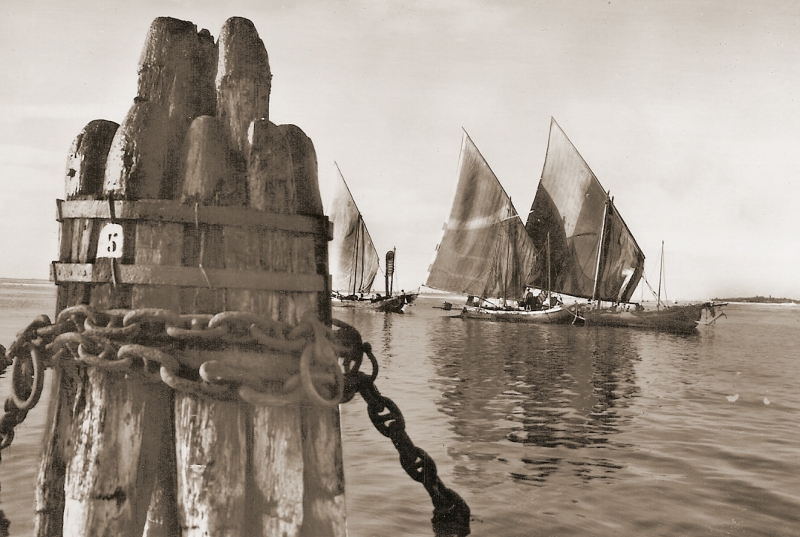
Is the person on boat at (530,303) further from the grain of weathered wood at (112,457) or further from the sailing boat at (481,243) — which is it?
the grain of weathered wood at (112,457)

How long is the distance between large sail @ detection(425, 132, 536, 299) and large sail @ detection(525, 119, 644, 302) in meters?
2.20

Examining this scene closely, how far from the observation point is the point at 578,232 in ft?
181

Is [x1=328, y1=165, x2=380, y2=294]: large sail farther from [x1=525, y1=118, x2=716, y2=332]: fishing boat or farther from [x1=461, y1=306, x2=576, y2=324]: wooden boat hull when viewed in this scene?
[x1=525, y1=118, x2=716, y2=332]: fishing boat

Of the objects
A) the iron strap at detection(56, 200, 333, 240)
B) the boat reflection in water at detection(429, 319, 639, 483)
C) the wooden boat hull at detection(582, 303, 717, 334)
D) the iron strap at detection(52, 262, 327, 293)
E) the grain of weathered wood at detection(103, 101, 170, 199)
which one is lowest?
the boat reflection in water at detection(429, 319, 639, 483)

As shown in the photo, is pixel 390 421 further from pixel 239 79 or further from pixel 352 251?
pixel 352 251

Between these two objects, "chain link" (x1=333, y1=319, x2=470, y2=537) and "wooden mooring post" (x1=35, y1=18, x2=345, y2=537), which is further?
"chain link" (x1=333, y1=319, x2=470, y2=537)

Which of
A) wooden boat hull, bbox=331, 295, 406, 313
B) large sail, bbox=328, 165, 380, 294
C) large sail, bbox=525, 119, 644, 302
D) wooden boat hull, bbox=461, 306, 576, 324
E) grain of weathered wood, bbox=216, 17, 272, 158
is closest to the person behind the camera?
grain of weathered wood, bbox=216, 17, 272, 158

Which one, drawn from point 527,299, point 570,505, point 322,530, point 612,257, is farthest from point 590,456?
point 527,299

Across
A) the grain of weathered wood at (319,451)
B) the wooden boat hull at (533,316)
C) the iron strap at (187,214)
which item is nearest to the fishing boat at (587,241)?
the wooden boat hull at (533,316)

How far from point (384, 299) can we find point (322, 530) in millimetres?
73477

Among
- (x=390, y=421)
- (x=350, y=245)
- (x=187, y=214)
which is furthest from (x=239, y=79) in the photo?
(x=350, y=245)

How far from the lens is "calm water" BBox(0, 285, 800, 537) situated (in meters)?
6.55

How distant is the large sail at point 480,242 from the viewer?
178 feet

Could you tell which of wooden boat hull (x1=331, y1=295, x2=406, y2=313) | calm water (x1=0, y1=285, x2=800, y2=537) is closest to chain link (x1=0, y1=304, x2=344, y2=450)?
calm water (x1=0, y1=285, x2=800, y2=537)
